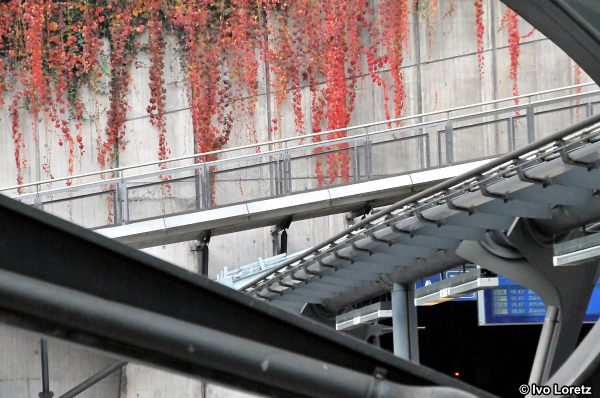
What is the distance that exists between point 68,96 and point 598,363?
73.0ft

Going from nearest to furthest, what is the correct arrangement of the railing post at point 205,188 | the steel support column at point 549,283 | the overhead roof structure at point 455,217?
the overhead roof structure at point 455,217 < the steel support column at point 549,283 < the railing post at point 205,188

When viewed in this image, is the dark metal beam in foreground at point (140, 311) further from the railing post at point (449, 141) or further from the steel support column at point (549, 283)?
the railing post at point (449, 141)

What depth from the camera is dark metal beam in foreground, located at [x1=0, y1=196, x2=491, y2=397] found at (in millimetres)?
2736

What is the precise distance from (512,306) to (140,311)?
1612 centimetres

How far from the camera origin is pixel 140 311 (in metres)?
2.86

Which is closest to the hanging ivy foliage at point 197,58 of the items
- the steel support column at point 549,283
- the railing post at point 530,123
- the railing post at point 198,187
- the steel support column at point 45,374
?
the steel support column at point 45,374

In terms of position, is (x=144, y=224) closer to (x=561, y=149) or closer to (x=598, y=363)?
(x=561, y=149)

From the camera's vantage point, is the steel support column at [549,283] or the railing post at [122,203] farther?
the railing post at [122,203]

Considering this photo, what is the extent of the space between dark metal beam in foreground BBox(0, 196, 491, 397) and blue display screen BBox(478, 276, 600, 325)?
1550 centimetres

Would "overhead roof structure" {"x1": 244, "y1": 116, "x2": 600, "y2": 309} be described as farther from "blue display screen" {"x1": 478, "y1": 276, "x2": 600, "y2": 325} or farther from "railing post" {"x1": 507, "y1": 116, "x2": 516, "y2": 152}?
"railing post" {"x1": 507, "y1": 116, "x2": 516, "y2": 152}

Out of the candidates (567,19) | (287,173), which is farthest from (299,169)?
(567,19)

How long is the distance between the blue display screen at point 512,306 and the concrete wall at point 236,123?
7.64m

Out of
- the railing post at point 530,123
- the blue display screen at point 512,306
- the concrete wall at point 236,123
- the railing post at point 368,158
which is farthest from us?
the concrete wall at point 236,123

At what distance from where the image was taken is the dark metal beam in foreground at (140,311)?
8.98ft
